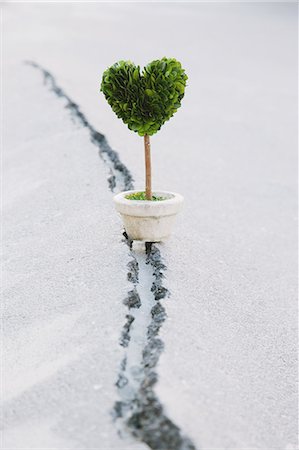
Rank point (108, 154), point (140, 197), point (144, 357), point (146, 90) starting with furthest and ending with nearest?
point (108, 154), point (140, 197), point (146, 90), point (144, 357)

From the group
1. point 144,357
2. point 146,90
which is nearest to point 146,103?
point 146,90

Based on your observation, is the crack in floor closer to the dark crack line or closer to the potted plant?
the potted plant

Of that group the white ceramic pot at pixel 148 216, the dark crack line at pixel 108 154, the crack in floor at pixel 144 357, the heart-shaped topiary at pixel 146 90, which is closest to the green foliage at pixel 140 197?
the white ceramic pot at pixel 148 216

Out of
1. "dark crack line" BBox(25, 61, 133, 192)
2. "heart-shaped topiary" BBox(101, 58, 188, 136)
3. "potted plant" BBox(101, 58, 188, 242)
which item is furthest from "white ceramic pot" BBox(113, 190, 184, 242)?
"dark crack line" BBox(25, 61, 133, 192)

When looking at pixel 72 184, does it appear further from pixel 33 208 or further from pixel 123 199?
pixel 123 199

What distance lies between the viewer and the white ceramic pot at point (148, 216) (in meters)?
2.74

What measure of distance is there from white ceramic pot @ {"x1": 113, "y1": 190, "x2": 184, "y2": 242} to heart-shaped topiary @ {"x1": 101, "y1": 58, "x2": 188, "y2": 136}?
0.95ft

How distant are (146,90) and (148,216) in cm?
49

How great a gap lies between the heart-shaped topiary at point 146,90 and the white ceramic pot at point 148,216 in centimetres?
29

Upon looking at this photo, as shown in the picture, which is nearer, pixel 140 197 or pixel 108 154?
pixel 140 197

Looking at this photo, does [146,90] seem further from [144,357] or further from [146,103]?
[144,357]

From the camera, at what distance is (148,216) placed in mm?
2750

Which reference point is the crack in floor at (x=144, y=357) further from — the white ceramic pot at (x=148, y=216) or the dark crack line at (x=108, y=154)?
the dark crack line at (x=108, y=154)

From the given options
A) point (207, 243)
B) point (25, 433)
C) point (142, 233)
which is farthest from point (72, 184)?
point (25, 433)
